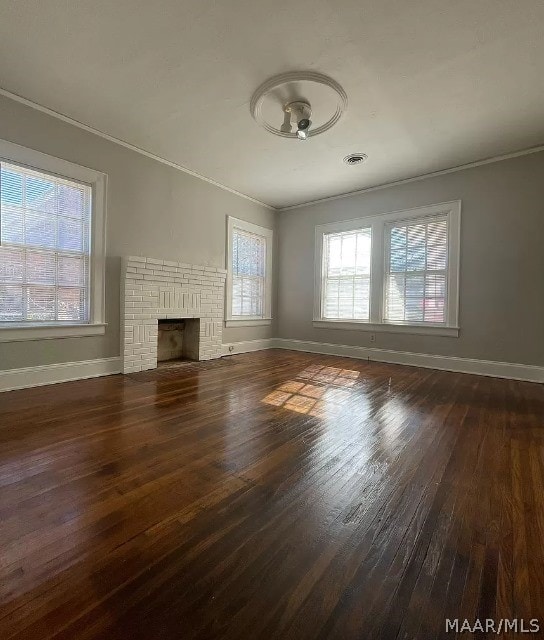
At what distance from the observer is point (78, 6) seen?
81.5 inches

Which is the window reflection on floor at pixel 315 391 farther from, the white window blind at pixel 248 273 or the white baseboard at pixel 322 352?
the white window blind at pixel 248 273

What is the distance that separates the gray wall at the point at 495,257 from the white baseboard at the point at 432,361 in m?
0.08

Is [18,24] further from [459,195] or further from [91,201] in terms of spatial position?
[459,195]

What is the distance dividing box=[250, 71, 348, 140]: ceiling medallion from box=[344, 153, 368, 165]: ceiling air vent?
0.79 metres

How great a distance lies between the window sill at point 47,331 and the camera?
299cm

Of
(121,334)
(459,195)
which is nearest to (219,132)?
(121,334)

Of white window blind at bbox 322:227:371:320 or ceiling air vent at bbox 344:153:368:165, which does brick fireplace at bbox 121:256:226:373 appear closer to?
white window blind at bbox 322:227:371:320

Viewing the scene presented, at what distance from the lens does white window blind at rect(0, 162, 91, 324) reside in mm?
3002

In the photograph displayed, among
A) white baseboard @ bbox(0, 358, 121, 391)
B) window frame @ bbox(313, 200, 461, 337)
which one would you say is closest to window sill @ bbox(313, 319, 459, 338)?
window frame @ bbox(313, 200, 461, 337)

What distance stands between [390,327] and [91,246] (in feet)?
14.3

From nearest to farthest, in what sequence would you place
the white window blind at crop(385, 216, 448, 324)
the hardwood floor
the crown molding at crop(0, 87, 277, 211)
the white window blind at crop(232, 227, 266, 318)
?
1. the hardwood floor
2. the crown molding at crop(0, 87, 277, 211)
3. the white window blind at crop(385, 216, 448, 324)
4. the white window blind at crop(232, 227, 266, 318)

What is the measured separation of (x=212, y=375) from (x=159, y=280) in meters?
1.48

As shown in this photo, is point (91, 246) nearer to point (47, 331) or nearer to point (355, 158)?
point (47, 331)

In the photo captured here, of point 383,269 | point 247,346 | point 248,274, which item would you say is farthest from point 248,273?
point 383,269
